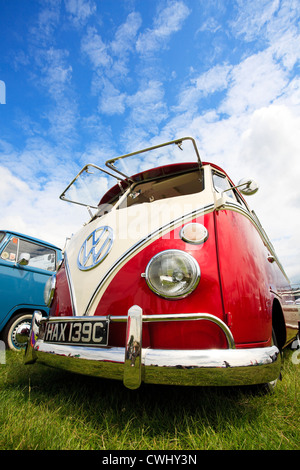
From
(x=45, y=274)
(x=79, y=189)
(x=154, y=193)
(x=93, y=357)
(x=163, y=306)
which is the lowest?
(x=93, y=357)

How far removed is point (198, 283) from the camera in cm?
136

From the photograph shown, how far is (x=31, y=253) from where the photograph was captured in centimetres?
401

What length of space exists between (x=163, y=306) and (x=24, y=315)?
305 cm

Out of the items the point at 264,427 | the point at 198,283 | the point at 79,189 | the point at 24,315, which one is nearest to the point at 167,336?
the point at 198,283

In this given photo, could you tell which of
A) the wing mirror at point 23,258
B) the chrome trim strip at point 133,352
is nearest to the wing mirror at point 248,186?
the chrome trim strip at point 133,352

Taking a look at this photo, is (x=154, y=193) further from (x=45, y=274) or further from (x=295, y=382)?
(x=45, y=274)

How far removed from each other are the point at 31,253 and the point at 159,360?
3469 millimetres

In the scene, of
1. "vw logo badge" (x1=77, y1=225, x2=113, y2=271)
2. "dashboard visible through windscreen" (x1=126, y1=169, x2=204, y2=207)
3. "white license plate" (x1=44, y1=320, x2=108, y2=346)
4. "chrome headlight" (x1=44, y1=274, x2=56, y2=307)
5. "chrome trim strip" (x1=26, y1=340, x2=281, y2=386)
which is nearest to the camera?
"chrome trim strip" (x1=26, y1=340, x2=281, y2=386)

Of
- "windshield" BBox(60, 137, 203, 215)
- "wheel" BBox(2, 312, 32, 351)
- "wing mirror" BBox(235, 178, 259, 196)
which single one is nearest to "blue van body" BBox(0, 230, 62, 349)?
"wheel" BBox(2, 312, 32, 351)

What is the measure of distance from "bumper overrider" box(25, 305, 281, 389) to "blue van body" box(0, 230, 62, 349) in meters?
2.40

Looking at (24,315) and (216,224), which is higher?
(216,224)

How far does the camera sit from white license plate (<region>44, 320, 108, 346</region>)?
1.34 metres

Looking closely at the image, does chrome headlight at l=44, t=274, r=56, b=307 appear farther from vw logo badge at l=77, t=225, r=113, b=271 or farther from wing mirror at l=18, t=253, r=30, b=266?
wing mirror at l=18, t=253, r=30, b=266

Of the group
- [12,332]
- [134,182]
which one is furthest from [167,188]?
[12,332]
